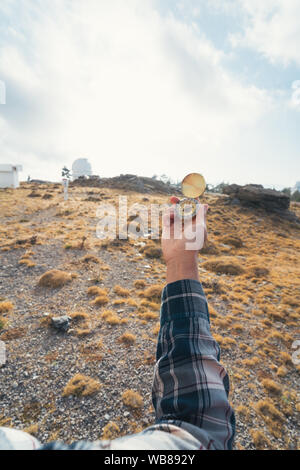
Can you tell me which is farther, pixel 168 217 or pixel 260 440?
pixel 260 440

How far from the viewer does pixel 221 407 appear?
1271mm

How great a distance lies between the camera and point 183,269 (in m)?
1.73

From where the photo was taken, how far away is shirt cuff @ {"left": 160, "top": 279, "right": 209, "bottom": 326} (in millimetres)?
1586

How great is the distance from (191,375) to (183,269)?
0.72 meters

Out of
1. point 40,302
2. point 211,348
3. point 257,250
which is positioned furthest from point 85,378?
point 257,250

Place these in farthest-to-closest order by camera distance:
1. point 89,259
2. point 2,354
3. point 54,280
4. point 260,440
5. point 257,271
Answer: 1. point 257,271
2. point 89,259
3. point 54,280
4. point 2,354
5. point 260,440

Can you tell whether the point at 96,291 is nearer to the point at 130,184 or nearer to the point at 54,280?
the point at 54,280

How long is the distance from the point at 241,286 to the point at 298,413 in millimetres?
8463

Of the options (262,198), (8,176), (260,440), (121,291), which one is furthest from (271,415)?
(8,176)

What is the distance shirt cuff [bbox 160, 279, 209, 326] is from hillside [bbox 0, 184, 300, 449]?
4.21 metres

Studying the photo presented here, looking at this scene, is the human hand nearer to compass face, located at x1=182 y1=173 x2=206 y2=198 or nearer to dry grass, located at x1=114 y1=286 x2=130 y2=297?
compass face, located at x1=182 y1=173 x2=206 y2=198

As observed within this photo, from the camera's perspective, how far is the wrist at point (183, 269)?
1716 mm

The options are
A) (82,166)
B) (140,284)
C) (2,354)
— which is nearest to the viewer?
(2,354)
